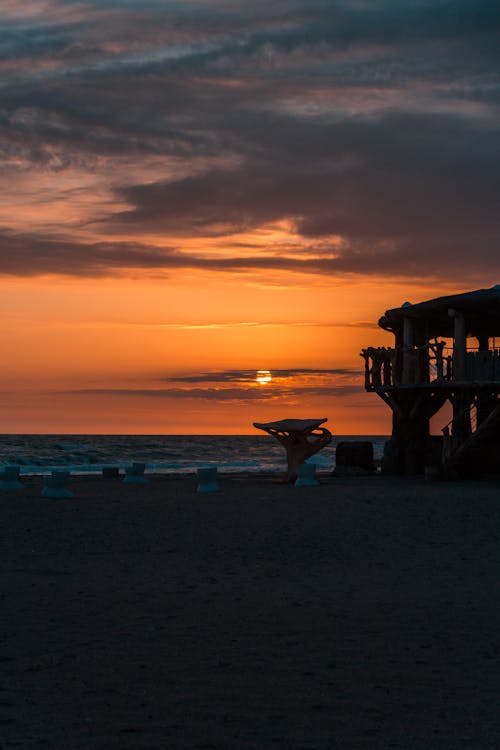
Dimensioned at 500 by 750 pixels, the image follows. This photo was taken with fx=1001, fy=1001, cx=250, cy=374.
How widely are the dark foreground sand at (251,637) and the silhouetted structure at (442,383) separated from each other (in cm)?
1389

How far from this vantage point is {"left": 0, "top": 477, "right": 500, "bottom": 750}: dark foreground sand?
5.71 metres

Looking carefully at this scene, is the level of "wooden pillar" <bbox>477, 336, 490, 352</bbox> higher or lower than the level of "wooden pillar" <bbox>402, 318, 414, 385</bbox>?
higher

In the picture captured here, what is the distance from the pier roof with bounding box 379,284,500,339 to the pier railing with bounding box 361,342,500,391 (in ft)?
3.92

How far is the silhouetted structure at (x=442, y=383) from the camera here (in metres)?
29.5

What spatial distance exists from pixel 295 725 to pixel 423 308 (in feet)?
87.9

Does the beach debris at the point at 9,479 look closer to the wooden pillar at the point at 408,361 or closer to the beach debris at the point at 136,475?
the beach debris at the point at 136,475

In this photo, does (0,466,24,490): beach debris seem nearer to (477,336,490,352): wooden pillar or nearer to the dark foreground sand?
the dark foreground sand

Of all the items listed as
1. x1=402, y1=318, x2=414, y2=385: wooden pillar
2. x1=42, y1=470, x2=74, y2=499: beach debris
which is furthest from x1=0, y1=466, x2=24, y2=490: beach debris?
x1=402, y1=318, x2=414, y2=385: wooden pillar

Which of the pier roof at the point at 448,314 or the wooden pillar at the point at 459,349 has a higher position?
the pier roof at the point at 448,314

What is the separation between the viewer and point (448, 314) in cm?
3017

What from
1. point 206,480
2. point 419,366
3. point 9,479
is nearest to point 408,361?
point 419,366

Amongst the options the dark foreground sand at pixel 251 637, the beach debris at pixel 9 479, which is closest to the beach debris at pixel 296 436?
the beach debris at pixel 9 479

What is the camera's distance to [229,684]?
659 centimetres

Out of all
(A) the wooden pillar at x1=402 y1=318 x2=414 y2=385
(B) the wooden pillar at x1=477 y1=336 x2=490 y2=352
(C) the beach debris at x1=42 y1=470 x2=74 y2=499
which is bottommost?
(C) the beach debris at x1=42 y1=470 x2=74 y2=499
